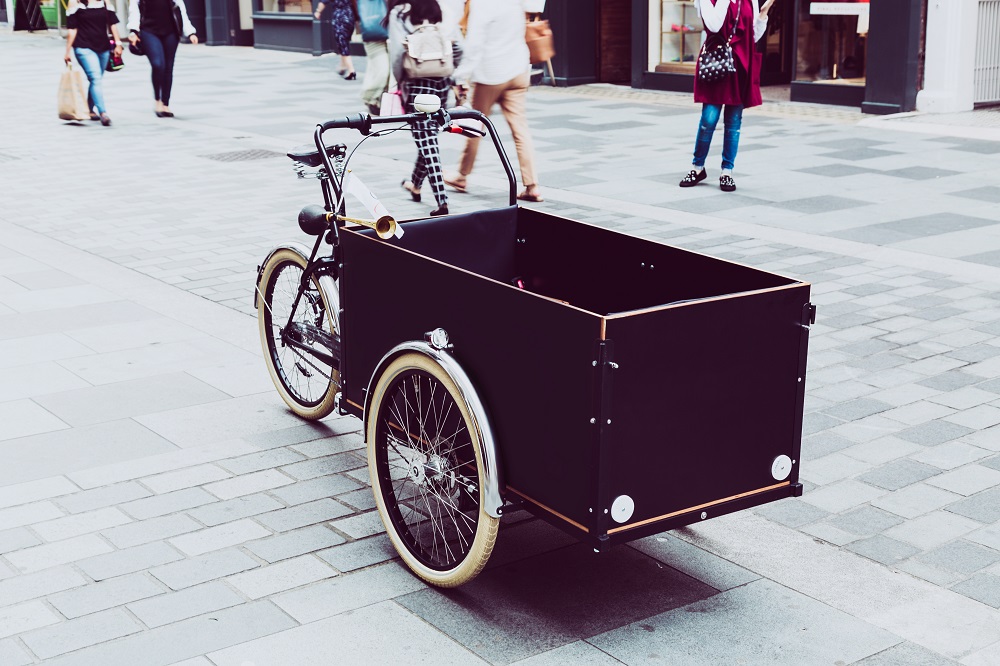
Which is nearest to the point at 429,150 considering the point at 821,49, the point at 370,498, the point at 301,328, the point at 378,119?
the point at 301,328

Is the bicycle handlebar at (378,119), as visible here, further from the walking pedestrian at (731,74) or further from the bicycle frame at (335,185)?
the walking pedestrian at (731,74)

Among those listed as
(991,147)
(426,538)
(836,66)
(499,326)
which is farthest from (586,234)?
(836,66)

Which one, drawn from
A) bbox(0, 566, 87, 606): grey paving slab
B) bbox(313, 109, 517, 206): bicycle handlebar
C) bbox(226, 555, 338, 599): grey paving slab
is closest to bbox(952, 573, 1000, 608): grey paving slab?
bbox(226, 555, 338, 599): grey paving slab

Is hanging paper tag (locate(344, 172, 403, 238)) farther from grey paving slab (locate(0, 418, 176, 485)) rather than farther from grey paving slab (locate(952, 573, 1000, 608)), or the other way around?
grey paving slab (locate(952, 573, 1000, 608))

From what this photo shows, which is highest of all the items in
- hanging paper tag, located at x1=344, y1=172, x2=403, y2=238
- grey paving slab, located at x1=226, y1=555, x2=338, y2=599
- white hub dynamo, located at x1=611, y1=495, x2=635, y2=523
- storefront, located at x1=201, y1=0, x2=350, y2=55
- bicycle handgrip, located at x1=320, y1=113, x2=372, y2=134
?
storefront, located at x1=201, y1=0, x2=350, y2=55

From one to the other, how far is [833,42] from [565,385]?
1317 cm

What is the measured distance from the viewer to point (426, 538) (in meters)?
4.01

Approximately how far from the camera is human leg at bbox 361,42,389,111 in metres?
12.0

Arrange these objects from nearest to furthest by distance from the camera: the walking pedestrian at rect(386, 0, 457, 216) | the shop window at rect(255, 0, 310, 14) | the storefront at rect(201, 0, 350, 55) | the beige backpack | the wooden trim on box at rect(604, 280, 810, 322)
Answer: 1. the wooden trim on box at rect(604, 280, 810, 322)
2. the walking pedestrian at rect(386, 0, 457, 216)
3. the beige backpack
4. the storefront at rect(201, 0, 350, 55)
5. the shop window at rect(255, 0, 310, 14)

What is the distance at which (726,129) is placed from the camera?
9984 millimetres

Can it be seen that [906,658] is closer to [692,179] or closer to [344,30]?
[692,179]

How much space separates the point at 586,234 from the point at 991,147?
29.6 ft

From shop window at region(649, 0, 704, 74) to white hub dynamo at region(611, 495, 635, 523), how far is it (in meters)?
14.8

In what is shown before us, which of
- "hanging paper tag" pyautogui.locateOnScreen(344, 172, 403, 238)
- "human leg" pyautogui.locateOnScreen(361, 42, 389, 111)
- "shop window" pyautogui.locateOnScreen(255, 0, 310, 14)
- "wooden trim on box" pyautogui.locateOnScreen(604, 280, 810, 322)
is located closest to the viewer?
"wooden trim on box" pyautogui.locateOnScreen(604, 280, 810, 322)
